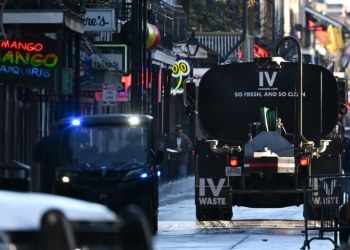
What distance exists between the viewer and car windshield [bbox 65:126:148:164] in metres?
17.6

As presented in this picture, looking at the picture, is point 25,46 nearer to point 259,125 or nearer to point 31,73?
point 31,73

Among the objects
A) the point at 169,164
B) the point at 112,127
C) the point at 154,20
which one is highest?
the point at 154,20

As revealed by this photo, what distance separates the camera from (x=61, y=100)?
2192cm

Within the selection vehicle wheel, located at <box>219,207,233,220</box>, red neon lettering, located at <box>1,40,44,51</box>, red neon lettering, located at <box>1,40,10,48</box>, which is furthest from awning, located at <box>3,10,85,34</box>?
vehicle wheel, located at <box>219,207,233,220</box>

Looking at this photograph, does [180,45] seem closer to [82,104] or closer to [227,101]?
[82,104]

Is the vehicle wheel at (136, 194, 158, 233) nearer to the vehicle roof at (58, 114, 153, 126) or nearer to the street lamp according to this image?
the vehicle roof at (58, 114, 153, 126)

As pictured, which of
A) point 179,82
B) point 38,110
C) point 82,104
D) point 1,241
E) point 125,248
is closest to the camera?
point 1,241

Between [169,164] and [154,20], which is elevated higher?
[154,20]

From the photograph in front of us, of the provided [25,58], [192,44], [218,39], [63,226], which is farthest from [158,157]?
[218,39]

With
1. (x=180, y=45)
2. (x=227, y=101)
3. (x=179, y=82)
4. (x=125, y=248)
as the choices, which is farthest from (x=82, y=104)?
(x=125, y=248)

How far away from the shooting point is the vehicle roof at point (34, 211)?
4.64 meters

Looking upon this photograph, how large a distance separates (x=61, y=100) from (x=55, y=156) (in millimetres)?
3861

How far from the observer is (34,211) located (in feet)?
15.9

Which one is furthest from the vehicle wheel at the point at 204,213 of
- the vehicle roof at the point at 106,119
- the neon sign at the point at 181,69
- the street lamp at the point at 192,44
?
the neon sign at the point at 181,69
